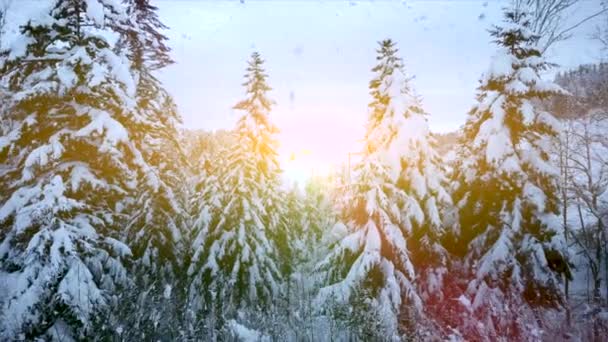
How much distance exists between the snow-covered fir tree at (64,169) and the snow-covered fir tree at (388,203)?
8.00 metres

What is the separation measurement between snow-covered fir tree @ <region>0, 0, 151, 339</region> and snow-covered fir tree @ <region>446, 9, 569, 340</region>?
12.1 meters

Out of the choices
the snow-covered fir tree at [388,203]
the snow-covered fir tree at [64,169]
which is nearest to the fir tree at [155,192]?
the snow-covered fir tree at [64,169]

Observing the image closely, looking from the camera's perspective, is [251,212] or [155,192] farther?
[251,212]

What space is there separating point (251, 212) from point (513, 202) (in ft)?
38.0

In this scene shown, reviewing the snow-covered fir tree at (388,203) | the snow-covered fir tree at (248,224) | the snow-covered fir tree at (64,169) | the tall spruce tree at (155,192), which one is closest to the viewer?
the snow-covered fir tree at (64,169)

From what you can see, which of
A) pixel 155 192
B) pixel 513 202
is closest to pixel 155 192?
pixel 155 192

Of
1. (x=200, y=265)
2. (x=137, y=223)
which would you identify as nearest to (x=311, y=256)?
(x=200, y=265)

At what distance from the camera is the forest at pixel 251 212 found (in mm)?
9297

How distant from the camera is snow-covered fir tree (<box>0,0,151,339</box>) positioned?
866cm

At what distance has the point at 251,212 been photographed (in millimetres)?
18719

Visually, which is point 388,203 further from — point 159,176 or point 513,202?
point 159,176

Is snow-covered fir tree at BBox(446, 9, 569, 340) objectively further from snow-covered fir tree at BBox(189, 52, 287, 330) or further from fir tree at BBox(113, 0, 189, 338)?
fir tree at BBox(113, 0, 189, 338)

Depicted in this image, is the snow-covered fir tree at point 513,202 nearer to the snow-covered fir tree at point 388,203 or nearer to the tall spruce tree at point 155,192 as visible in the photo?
the snow-covered fir tree at point 388,203

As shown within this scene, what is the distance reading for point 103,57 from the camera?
429 inches
